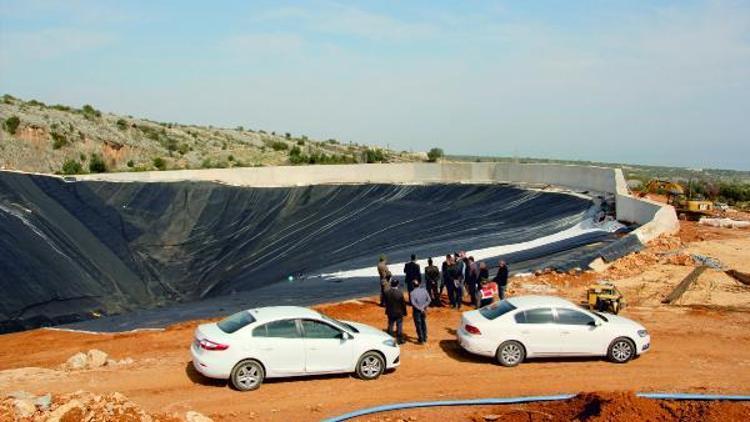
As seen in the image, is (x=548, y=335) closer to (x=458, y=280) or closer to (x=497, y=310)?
(x=497, y=310)

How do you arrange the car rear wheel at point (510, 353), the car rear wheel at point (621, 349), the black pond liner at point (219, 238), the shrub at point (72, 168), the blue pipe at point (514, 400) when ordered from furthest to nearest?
1. the shrub at point (72, 168)
2. the black pond liner at point (219, 238)
3. the car rear wheel at point (621, 349)
4. the car rear wheel at point (510, 353)
5. the blue pipe at point (514, 400)

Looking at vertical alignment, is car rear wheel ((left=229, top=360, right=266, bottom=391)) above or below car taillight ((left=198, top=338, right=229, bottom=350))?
Result: below

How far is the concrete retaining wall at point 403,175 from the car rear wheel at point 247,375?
82.8 feet

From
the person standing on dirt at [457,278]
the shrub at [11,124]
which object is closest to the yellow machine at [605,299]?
the person standing on dirt at [457,278]

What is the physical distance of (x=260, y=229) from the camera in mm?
36750

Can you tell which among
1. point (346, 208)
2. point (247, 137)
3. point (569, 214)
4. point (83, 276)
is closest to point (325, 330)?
point (83, 276)

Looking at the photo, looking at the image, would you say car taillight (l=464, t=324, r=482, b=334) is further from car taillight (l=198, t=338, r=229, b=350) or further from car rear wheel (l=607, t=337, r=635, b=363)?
car taillight (l=198, t=338, r=229, b=350)

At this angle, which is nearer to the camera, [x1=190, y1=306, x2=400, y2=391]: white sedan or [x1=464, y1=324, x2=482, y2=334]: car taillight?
[x1=190, y1=306, x2=400, y2=391]: white sedan

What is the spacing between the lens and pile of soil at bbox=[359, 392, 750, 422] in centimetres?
957

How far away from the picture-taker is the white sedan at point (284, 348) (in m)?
11.1

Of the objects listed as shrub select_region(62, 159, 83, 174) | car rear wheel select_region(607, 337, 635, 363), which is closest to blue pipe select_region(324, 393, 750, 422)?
car rear wheel select_region(607, 337, 635, 363)

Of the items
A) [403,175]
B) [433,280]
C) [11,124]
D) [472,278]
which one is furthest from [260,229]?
[11,124]

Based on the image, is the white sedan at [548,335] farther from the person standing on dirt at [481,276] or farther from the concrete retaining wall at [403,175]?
the concrete retaining wall at [403,175]

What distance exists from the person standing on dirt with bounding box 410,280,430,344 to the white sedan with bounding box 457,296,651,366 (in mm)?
1234
